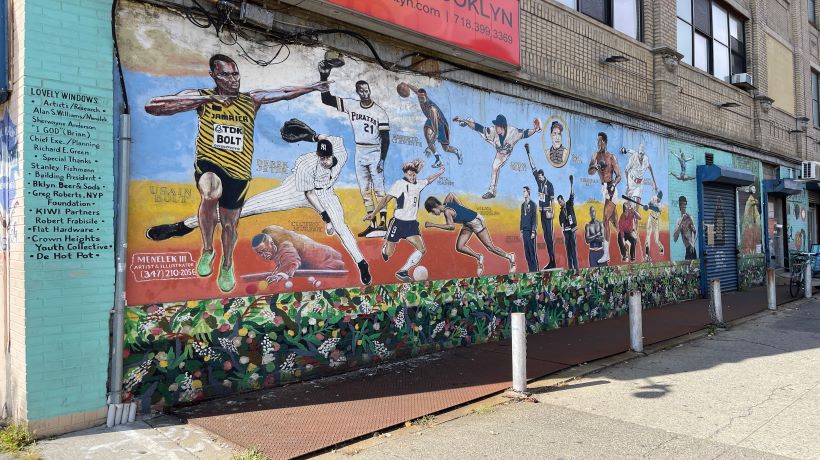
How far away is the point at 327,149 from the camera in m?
6.98

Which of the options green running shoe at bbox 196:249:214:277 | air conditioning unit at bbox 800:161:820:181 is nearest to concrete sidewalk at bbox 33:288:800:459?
green running shoe at bbox 196:249:214:277

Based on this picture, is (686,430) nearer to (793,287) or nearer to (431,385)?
(431,385)

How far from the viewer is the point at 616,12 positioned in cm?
1240

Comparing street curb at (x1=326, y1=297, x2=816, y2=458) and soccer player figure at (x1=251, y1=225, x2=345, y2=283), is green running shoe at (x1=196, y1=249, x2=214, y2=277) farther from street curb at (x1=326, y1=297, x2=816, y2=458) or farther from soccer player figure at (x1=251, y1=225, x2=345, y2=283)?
street curb at (x1=326, y1=297, x2=816, y2=458)

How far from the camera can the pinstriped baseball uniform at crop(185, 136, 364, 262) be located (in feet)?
20.8

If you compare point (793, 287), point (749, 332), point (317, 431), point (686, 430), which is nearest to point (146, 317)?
point (317, 431)

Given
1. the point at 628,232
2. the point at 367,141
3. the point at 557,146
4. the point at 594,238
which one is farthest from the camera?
the point at 628,232

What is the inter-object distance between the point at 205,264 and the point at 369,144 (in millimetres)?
2670

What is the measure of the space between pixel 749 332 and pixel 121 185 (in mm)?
9872

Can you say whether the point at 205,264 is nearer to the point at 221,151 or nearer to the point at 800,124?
the point at 221,151

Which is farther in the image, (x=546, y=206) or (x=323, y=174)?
(x=546, y=206)

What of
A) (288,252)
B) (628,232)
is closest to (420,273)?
(288,252)

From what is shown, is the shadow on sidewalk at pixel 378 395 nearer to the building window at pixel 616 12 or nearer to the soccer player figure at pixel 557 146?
the soccer player figure at pixel 557 146

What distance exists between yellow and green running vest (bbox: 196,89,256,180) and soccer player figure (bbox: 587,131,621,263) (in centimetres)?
724
